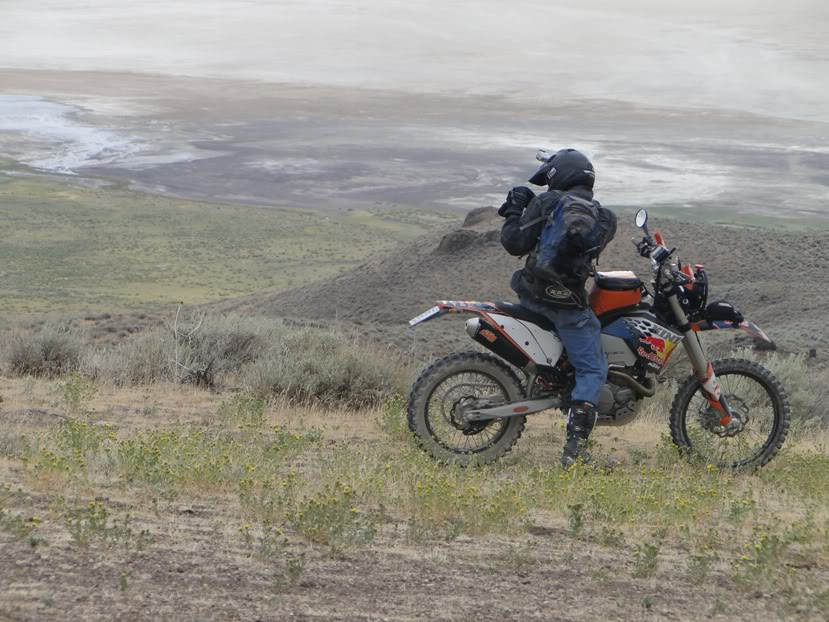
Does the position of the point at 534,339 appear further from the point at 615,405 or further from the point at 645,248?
the point at 645,248

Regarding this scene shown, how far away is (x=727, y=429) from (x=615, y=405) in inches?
36.0

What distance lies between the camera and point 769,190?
90938mm

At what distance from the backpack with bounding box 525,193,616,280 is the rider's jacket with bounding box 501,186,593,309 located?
12 mm

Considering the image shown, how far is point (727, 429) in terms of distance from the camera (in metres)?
8.13

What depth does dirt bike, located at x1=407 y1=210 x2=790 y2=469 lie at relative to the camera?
304 inches

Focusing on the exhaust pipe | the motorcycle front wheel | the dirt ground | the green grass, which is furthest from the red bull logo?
the green grass

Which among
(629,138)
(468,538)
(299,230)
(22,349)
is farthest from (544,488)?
(629,138)

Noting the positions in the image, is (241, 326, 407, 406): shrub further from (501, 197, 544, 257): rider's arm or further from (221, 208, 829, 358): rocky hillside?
(221, 208, 829, 358): rocky hillside

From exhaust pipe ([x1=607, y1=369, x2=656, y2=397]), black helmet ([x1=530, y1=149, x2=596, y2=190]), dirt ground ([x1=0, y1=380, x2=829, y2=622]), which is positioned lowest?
dirt ground ([x1=0, y1=380, x2=829, y2=622])

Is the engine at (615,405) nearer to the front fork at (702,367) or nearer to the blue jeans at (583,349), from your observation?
the blue jeans at (583,349)

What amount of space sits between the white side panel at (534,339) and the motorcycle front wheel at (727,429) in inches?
41.5

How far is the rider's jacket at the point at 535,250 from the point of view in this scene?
7418mm

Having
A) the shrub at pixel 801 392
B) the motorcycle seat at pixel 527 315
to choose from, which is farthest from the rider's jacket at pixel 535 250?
the shrub at pixel 801 392

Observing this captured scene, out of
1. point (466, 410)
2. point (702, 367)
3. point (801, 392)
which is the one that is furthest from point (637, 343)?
point (801, 392)
